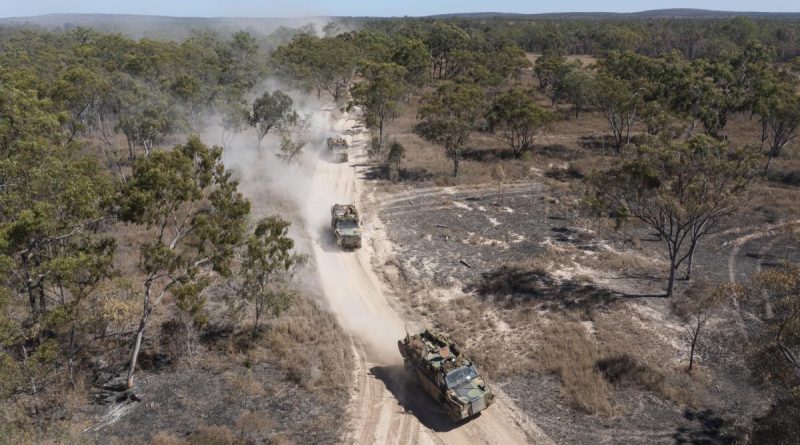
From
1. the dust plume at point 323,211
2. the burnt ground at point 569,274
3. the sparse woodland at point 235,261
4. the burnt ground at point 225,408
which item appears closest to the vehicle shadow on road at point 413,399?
the dust plume at point 323,211

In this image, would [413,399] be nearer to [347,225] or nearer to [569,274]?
[569,274]

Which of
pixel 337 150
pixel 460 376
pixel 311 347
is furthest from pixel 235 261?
pixel 337 150

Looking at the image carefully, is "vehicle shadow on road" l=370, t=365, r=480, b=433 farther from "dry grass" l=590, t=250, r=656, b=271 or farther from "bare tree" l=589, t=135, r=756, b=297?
"dry grass" l=590, t=250, r=656, b=271

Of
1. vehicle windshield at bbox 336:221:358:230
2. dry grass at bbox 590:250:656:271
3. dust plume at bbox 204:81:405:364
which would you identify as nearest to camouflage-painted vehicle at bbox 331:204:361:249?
vehicle windshield at bbox 336:221:358:230

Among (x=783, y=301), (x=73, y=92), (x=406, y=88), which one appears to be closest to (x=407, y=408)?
(x=783, y=301)

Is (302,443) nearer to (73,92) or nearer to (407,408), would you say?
(407,408)

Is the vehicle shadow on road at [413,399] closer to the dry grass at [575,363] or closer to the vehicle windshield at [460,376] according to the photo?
the vehicle windshield at [460,376]

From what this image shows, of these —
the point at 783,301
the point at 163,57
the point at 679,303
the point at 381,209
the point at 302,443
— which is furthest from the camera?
the point at 163,57
